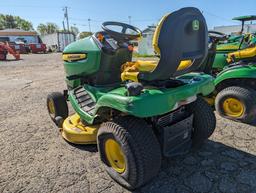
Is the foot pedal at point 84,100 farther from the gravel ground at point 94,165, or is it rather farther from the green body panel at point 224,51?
the green body panel at point 224,51

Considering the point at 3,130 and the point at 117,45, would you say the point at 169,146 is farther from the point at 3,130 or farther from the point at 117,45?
the point at 3,130

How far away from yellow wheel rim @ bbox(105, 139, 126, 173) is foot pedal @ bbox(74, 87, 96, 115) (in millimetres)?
513

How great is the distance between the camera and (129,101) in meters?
1.84

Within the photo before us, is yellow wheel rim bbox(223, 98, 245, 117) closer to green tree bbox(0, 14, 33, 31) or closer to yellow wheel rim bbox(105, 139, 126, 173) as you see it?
yellow wheel rim bbox(105, 139, 126, 173)

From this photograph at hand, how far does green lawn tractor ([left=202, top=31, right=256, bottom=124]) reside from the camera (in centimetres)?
343

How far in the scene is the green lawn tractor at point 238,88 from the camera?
11.3 ft

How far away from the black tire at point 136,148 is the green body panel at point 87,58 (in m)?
1.02

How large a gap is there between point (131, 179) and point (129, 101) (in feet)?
2.33

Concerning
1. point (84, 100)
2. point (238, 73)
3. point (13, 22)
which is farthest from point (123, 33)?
point (13, 22)

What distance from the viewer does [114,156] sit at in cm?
235

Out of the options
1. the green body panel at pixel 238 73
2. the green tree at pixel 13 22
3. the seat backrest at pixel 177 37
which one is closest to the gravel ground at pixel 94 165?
the green body panel at pixel 238 73

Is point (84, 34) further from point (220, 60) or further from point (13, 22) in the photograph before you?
point (13, 22)

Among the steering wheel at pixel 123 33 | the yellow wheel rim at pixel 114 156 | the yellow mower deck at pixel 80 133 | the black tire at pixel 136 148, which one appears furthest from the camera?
the yellow mower deck at pixel 80 133

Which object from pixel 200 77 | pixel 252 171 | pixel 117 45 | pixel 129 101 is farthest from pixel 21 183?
pixel 252 171
